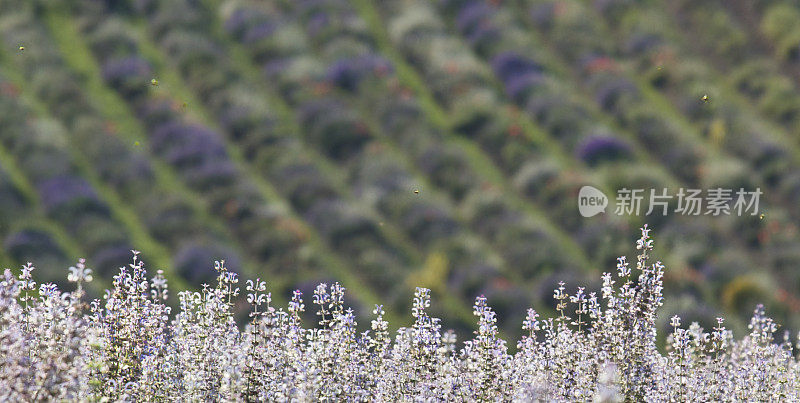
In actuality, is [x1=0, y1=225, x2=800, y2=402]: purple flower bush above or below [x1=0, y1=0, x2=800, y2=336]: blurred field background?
below

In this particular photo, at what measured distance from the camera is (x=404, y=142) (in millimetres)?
27688

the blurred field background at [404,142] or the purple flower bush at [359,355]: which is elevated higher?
the blurred field background at [404,142]

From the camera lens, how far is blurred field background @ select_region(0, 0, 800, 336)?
2520 cm

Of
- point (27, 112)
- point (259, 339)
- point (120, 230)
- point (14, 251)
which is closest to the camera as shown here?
point (259, 339)

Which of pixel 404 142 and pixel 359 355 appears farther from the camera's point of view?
pixel 404 142

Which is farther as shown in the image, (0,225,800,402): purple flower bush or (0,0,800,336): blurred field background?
(0,0,800,336): blurred field background

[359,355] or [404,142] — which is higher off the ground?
[404,142]

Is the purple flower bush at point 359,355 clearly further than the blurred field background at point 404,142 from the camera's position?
No

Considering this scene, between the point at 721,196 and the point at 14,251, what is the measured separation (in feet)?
75.0

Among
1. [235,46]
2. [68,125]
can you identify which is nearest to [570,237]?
[235,46]

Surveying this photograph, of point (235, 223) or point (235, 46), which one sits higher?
point (235, 46)

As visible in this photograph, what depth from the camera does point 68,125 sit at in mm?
26750

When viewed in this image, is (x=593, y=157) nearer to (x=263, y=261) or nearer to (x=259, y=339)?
(x=263, y=261)

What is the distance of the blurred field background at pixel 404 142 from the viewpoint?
2520 cm
